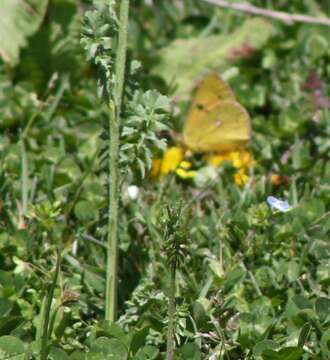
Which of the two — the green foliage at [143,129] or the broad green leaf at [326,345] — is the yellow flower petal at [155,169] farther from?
the broad green leaf at [326,345]

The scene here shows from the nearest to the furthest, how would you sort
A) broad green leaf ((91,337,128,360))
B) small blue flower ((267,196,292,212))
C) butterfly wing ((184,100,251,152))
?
broad green leaf ((91,337,128,360)) → small blue flower ((267,196,292,212)) → butterfly wing ((184,100,251,152))

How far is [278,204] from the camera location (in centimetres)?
293

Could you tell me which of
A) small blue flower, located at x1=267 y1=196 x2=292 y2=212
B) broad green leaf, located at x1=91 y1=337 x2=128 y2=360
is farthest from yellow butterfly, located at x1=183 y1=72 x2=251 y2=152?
broad green leaf, located at x1=91 y1=337 x2=128 y2=360

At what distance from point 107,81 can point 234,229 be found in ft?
2.52

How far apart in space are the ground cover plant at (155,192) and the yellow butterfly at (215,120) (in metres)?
0.05

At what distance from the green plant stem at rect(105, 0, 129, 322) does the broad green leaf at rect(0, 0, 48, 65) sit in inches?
60.6

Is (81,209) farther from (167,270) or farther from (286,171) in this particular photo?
(286,171)

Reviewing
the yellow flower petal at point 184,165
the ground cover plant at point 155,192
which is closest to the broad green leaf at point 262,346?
the ground cover plant at point 155,192

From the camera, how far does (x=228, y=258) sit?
280 cm

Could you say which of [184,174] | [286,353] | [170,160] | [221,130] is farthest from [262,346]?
[221,130]

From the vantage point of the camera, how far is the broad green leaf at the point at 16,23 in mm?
3742

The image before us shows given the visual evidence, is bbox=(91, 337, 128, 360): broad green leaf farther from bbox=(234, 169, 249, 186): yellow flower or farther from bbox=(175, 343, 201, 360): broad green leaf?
bbox=(234, 169, 249, 186): yellow flower

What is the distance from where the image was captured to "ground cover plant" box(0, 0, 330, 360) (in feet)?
7.75

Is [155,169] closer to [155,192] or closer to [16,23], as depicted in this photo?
[155,192]
